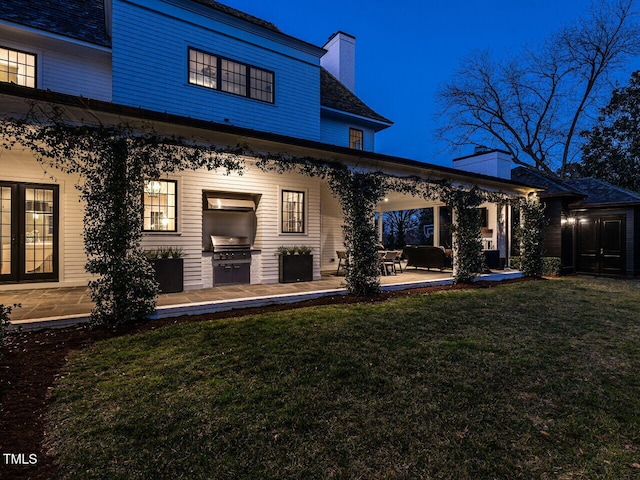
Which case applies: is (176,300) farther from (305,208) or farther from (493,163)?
(493,163)

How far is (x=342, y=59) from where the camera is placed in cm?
1398

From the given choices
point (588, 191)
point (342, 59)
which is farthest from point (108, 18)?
point (588, 191)

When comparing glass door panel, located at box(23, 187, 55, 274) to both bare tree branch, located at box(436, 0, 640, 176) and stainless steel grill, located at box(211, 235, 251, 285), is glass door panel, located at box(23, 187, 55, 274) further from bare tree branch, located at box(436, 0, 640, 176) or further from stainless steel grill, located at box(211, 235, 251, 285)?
bare tree branch, located at box(436, 0, 640, 176)

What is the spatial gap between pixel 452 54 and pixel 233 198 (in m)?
156

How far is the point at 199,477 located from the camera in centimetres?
191

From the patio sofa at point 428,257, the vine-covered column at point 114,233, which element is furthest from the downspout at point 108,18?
the patio sofa at point 428,257

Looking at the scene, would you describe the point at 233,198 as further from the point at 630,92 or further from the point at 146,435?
the point at 630,92

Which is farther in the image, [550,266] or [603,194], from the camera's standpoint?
[603,194]

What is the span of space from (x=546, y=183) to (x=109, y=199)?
1539cm

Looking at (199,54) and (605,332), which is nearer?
(605,332)

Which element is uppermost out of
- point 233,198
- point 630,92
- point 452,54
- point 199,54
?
point 452,54

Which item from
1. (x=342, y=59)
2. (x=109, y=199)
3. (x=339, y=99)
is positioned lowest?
(x=109, y=199)

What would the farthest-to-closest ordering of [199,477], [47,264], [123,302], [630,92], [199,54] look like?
[630,92], [199,54], [47,264], [123,302], [199,477]

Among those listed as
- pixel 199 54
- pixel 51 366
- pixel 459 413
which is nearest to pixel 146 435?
pixel 51 366
